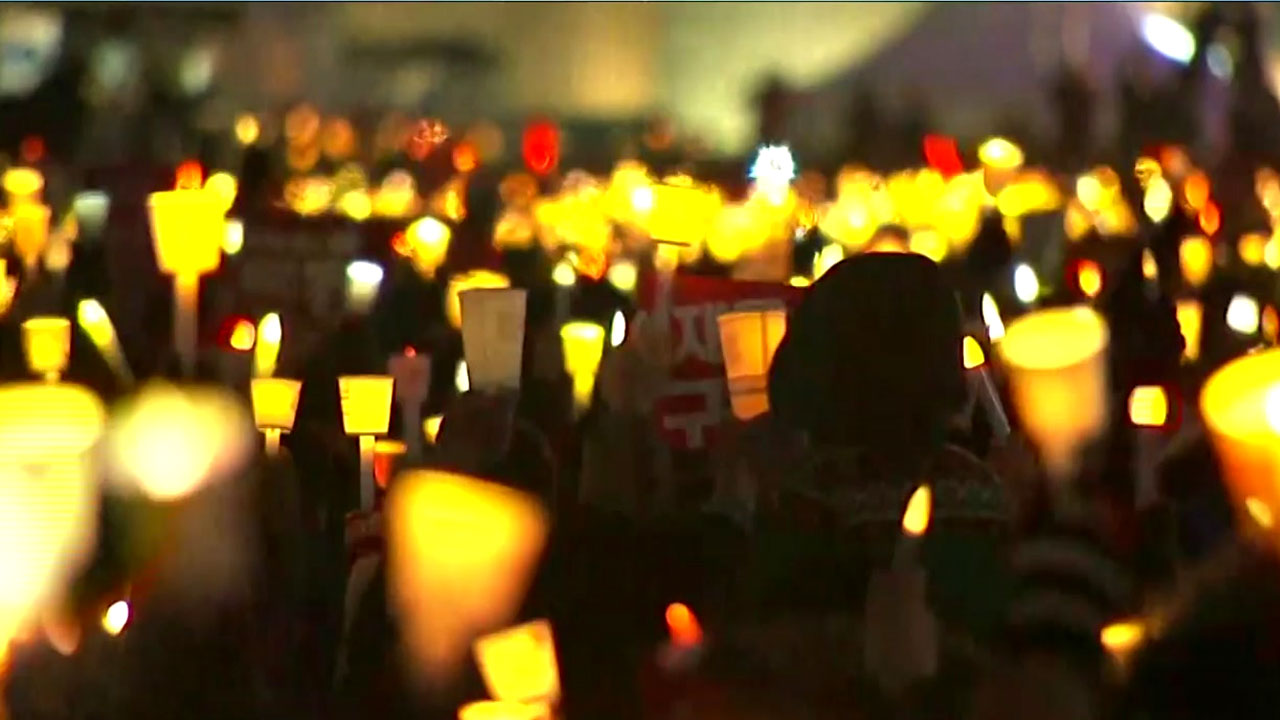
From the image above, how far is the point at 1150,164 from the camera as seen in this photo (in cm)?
593

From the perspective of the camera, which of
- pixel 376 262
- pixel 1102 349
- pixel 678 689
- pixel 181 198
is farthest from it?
pixel 376 262

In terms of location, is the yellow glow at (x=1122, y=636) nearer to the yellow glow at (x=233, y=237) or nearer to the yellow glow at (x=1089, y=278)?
the yellow glow at (x=1089, y=278)

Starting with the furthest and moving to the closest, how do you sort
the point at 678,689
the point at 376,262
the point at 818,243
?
the point at 818,243
the point at 376,262
the point at 678,689

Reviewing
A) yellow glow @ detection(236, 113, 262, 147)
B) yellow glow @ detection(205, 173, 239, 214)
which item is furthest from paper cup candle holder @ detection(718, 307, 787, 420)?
yellow glow @ detection(236, 113, 262, 147)

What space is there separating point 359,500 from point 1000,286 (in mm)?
2265

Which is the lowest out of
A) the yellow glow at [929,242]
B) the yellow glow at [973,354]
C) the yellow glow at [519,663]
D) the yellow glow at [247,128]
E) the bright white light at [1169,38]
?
the yellow glow at [519,663]

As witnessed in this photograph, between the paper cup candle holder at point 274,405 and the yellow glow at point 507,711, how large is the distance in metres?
0.80

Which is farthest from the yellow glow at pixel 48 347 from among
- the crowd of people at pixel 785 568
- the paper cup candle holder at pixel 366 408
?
the paper cup candle holder at pixel 366 408

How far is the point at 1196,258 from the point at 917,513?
2748 mm

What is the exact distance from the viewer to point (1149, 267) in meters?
4.42

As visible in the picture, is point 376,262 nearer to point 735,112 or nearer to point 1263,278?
point 1263,278

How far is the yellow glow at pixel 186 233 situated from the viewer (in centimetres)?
402

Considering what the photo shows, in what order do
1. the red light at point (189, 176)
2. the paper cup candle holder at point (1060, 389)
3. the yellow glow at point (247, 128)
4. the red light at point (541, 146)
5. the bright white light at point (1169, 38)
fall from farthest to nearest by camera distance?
the red light at point (541, 146) < the yellow glow at point (247, 128) < the bright white light at point (1169, 38) < the red light at point (189, 176) < the paper cup candle holder at point (1060, 389)

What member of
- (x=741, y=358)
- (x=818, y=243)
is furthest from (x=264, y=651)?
(x=818, y=243)
